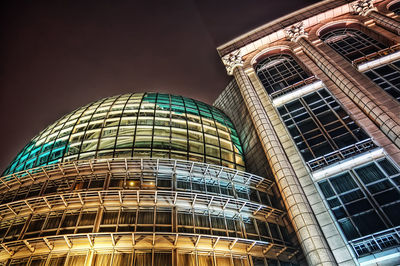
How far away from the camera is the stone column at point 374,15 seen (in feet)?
96.4

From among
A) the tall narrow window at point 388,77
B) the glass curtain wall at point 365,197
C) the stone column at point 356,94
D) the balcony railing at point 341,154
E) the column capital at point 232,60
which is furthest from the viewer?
the column capital at point 232,60

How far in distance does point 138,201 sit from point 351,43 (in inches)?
1293

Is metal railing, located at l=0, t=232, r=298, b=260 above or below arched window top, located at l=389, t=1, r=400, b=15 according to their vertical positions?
below

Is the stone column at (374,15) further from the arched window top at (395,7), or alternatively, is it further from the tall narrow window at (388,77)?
the tall narrow window at (388,77)

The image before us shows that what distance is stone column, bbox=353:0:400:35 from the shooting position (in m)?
29.4

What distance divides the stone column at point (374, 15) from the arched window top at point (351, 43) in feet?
6.23

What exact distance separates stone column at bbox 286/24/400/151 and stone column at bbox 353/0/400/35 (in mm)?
8193

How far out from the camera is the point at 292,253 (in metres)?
20.9

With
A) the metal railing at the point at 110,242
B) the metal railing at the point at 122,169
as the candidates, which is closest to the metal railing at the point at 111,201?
A: the metal railing at the point at 122,169

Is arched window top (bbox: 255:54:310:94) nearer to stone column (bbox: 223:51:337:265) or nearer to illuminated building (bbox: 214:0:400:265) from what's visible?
illuminated building (bbox: 214:0:400:265)

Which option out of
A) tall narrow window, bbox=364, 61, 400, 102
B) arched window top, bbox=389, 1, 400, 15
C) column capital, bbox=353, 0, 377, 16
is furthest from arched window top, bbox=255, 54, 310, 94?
arched window top, bbox=389, 1, 400, 15

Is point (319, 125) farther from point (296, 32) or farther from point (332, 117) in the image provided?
point (296, 32)

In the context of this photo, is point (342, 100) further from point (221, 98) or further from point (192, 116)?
point (221, 98)

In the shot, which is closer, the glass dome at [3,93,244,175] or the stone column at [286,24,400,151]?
the stone column at [286,24,400,151]
